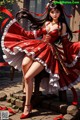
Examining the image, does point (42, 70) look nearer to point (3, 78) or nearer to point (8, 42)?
point (8, 42)

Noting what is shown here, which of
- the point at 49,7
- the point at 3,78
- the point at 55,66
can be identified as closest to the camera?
the point at 55,66

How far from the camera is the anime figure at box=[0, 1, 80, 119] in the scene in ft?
14.3

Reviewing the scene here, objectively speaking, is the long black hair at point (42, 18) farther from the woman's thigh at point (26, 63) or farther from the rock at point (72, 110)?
the rock at point (72, 110)

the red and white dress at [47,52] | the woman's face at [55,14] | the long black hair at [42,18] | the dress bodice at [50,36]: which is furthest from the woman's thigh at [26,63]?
the woman's face at [55,14]

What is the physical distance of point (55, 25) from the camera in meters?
4.62

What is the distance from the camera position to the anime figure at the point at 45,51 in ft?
14.3

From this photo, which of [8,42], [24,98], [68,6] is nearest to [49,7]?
[8,42]

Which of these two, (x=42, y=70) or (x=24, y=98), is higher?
(x=42, y=70)

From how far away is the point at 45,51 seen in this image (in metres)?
4.41

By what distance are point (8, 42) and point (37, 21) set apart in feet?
2.36

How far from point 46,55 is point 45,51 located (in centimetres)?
8

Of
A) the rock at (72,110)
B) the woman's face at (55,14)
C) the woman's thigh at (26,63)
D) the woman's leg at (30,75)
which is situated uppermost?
the woman's face at (55,14)

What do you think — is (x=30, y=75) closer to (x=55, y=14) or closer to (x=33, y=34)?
(x=33, y=34)

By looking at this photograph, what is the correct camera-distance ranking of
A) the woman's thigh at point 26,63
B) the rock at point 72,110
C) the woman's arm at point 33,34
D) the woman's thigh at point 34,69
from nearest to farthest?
the rock at point 72,110 < the woman's thigh at point 34,69 < the woman's thigh at point 26,63 < the woman's arm at point 33,34
